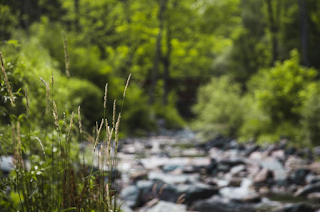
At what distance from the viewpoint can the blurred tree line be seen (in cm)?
734

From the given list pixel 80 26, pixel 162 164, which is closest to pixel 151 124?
pixel 162 164

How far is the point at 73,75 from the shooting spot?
10.8m

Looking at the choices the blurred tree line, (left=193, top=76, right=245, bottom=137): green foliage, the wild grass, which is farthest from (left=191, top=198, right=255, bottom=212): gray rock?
(left=193, top=76, right=245, bottom=137): green foliage

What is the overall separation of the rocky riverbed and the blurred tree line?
3.45 feet

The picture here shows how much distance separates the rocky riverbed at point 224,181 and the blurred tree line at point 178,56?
105 centimetres

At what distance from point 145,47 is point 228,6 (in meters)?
5.16

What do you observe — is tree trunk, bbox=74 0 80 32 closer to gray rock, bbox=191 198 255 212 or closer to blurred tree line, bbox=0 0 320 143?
blurred tree line, bbox=0 0 320 143

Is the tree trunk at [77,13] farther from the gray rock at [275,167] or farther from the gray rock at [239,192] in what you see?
the gray rock at [239,192]

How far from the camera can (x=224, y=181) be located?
5.70m

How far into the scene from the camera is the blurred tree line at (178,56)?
24.1 ft

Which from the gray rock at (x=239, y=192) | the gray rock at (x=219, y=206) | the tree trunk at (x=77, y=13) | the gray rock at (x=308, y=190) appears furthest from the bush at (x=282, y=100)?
the tree trunk at (x=77, y=13)

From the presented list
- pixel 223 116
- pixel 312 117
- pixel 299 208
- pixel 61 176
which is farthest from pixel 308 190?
pixel 223 116

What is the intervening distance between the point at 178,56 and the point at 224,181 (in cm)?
1661

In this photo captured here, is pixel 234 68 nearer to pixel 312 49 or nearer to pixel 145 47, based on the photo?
pixel 312 49
